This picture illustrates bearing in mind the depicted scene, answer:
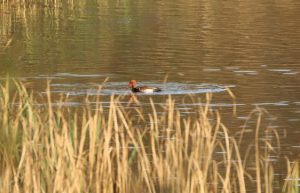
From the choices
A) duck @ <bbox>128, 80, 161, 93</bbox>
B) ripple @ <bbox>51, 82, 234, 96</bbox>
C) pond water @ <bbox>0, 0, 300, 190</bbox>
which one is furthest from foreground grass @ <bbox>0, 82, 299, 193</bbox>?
ripple @ <bbox>51, 82, 234, 96</bbox>

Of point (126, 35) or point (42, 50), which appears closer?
point (42, 50)

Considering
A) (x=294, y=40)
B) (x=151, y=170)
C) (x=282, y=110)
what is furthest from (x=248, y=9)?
(x=151, y=170)

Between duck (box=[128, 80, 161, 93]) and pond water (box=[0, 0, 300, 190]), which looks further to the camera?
pond water (box=[0, 0, 300, 190])

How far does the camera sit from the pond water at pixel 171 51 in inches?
672

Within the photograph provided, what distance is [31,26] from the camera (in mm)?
27625

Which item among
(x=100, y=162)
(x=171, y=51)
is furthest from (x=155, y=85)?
(x=100, y=162)

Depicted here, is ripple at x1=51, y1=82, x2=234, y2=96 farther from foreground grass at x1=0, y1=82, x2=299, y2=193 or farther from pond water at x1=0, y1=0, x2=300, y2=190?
foreground grass at x1=0, y1=82, x2=299, y2=193

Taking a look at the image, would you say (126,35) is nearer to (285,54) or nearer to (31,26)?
(31,26)

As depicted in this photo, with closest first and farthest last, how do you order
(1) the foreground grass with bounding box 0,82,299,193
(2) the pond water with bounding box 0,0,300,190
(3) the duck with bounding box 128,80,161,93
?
(1) the foreground grass with bounding box 0,82,299,193 → (3) the duck with bounding box 128,80,161,93 → (2) the pond water with bounding box 0,0,300,190

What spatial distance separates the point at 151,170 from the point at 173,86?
31.0 ft

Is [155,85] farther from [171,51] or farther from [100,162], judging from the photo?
[100,162]

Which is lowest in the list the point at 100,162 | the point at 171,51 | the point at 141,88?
the point at 171,51

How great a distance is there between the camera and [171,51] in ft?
73.2

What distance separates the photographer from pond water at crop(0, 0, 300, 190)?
17062 mm
